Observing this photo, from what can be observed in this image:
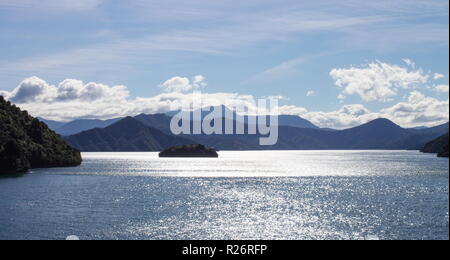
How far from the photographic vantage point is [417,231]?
85.3m

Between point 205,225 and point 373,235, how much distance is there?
33.2m

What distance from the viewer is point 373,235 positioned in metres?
83.1

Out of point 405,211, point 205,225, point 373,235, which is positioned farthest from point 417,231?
point 205,225

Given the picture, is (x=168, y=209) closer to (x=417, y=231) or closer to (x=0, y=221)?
(x=0, y=221)

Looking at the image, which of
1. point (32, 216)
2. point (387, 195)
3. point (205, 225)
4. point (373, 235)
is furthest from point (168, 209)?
point (387, 195)

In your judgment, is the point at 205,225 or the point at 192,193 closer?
the point at 205,225
